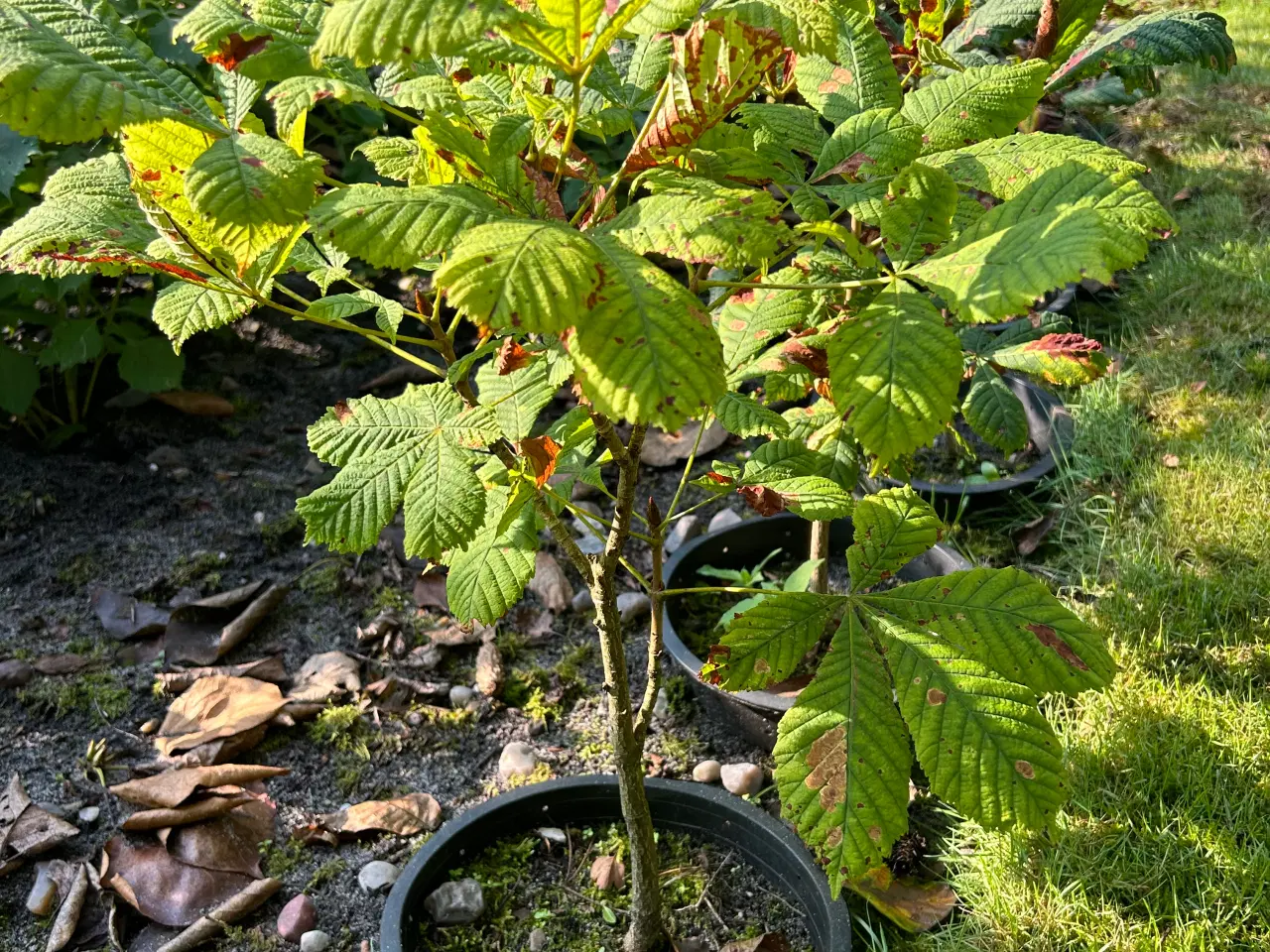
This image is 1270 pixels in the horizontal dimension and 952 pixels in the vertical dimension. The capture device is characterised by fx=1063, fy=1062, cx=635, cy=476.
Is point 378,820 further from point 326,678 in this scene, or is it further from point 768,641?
point 768,641

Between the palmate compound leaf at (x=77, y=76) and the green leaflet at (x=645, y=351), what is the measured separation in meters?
0.36

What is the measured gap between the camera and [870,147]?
1129 mm

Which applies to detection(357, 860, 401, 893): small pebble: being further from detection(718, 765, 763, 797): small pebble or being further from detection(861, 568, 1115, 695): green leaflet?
detection(861, 568, 1115, 695): green leaflet

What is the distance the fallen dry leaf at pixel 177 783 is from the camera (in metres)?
2.06

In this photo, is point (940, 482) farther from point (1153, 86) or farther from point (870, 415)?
point (870, 415)

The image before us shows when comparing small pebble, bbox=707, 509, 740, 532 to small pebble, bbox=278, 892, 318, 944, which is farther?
small pebble, bbox=707, 509, 740, 532

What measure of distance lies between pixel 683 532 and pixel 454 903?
1.35 metres

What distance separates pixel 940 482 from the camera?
2.88m

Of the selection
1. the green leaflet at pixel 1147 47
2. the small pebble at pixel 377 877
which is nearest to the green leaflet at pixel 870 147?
the green leaflet at pixel 1147 47

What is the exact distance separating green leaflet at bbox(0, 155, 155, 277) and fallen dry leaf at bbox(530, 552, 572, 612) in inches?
66.2

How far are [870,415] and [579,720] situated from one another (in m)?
1.60

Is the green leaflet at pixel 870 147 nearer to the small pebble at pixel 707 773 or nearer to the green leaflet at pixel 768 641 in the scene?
the green leaflet at pixel 768 641

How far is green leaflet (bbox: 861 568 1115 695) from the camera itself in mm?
1114

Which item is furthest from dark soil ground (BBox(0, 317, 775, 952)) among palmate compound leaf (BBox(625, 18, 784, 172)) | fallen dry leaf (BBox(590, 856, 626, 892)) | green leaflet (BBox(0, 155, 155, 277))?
palmate compound leaf (BBox(625, 18, 784, 172))
